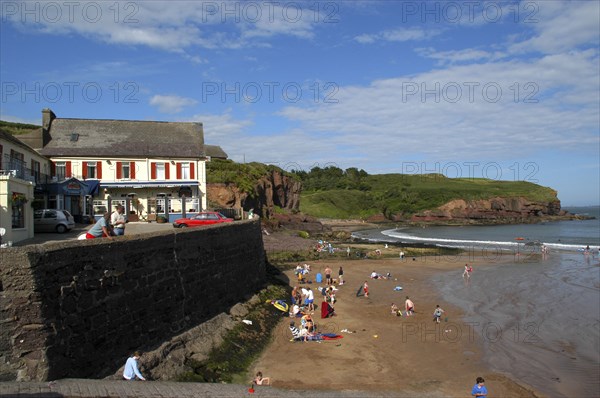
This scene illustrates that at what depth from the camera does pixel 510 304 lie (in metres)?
24.3

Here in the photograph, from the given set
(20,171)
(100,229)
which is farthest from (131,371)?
(20,171)

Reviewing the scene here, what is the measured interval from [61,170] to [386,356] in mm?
27585

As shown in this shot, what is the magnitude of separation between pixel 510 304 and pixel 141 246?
20.2 m

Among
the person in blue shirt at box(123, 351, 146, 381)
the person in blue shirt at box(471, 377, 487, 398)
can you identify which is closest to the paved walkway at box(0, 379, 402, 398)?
the person in blue shirt at box(123, 351, 146, 381)

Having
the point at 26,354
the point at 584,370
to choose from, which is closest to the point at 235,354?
the point at 26,354

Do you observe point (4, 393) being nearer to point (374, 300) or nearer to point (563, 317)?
point (374, 300)

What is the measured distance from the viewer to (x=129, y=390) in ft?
27.5

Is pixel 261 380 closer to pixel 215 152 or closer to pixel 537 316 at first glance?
pixel 537 316

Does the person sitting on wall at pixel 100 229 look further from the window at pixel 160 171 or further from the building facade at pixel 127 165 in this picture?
the window at pixel 160 171

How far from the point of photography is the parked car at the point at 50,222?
Result: 20.9 m

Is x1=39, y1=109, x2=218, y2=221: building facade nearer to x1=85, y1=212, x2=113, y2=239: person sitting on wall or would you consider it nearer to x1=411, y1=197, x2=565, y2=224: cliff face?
x1=85, y1=212, x2=113, y2=239: person sitting on wall

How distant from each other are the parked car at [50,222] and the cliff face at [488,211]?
341ft

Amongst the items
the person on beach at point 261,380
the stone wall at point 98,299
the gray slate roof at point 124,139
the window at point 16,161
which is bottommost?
the person on beach at point 261,380

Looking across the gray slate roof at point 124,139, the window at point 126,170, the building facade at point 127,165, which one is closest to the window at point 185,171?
the building facade at point 127,165
